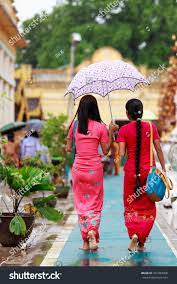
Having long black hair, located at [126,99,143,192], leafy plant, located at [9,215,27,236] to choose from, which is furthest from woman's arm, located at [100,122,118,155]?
leafy plant, located at [9,215,27,236]

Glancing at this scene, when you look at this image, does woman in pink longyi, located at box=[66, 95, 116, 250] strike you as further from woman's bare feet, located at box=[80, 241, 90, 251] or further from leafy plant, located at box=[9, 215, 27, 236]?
leafy plant, located at box=[9, 215, 27, 236]

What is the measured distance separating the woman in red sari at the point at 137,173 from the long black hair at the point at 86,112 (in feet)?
1.43

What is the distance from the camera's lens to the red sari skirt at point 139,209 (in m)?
9.02

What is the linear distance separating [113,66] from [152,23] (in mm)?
43118

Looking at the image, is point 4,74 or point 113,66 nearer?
point 113,66

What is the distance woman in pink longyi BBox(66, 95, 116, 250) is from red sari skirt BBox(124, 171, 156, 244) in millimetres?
403

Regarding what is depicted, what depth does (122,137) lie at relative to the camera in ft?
29.8

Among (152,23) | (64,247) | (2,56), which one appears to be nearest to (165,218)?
(64,247)

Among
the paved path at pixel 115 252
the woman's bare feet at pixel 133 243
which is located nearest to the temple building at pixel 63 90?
the paved path at pixel 115 252

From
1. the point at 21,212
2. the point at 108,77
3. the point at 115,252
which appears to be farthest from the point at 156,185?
the point at 21,212

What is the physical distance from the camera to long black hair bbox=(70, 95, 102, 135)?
9.26m

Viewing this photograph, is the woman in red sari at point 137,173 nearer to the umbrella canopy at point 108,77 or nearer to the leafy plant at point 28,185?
the umbrella canopy at point 108,77
